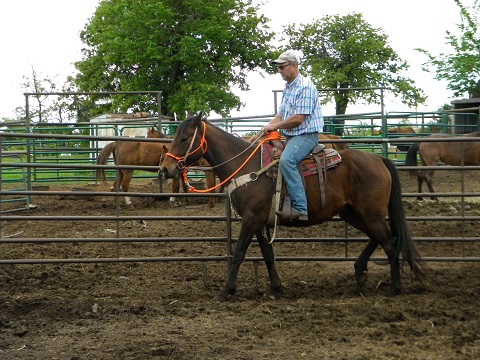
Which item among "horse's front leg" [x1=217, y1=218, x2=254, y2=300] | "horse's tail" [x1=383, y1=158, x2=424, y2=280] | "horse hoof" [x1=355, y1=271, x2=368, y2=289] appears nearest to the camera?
"horse's front leg" [x1=217, y1=218, x2=254, y2=300]

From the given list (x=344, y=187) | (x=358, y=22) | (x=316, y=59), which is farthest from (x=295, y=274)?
(x=358, y=22)

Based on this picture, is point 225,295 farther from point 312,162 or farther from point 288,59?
point 288,59

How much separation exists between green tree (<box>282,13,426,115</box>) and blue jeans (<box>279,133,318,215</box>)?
107ft

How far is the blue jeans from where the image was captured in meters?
6.57

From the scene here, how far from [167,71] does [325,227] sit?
2963cm

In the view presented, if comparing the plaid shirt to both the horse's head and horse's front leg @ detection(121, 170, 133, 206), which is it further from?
horse's front leg @ detection(121, 170, 133, 206)

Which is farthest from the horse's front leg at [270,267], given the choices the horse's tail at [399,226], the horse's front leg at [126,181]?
the horse's front leg at [126,181]

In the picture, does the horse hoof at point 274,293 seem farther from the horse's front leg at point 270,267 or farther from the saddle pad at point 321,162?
the saddle pad at point 321,162

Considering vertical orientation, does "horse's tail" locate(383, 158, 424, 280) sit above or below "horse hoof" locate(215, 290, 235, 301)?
above

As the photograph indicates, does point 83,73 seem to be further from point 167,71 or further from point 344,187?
point 344,187

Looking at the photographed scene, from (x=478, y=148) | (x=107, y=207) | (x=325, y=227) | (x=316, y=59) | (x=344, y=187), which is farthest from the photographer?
(x=316, y=59)

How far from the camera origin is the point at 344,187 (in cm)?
686

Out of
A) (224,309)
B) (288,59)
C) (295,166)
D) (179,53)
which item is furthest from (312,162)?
(179,53)

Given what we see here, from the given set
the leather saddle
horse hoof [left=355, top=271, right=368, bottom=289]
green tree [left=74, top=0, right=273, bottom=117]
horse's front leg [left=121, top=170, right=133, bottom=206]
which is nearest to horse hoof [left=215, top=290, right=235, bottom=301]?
the leather saddle
